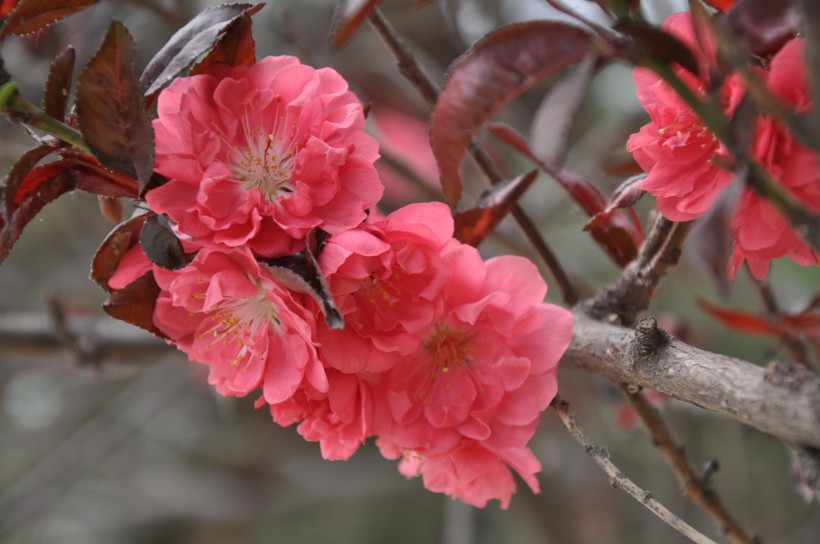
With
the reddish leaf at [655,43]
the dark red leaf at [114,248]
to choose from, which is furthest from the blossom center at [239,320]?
the reddish leaf at [655,43]

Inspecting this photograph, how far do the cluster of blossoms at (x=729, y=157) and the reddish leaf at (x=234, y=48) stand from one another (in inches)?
13.7

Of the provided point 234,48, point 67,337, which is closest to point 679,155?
point 234,48

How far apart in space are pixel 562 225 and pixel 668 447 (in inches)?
68.8

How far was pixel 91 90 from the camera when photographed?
2.09 feet

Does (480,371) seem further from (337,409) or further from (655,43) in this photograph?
(655,43)

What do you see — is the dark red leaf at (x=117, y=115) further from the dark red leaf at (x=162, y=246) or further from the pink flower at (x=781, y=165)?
the pink flower at (x=781, y=165)

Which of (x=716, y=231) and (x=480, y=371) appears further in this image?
(x=480, y=371)

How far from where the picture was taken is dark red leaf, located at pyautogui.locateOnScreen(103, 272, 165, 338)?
730 mm

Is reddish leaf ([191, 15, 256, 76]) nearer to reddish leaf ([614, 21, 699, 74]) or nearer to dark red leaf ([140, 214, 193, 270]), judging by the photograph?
dark red leaf ([140, 214, 193, 270])

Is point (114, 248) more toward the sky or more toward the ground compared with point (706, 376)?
more toward the sky

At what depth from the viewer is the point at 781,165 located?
0.57m

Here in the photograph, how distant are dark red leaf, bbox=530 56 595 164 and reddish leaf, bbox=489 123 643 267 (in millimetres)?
125

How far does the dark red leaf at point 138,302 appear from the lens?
0.73 m

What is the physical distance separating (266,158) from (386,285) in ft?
0.54
